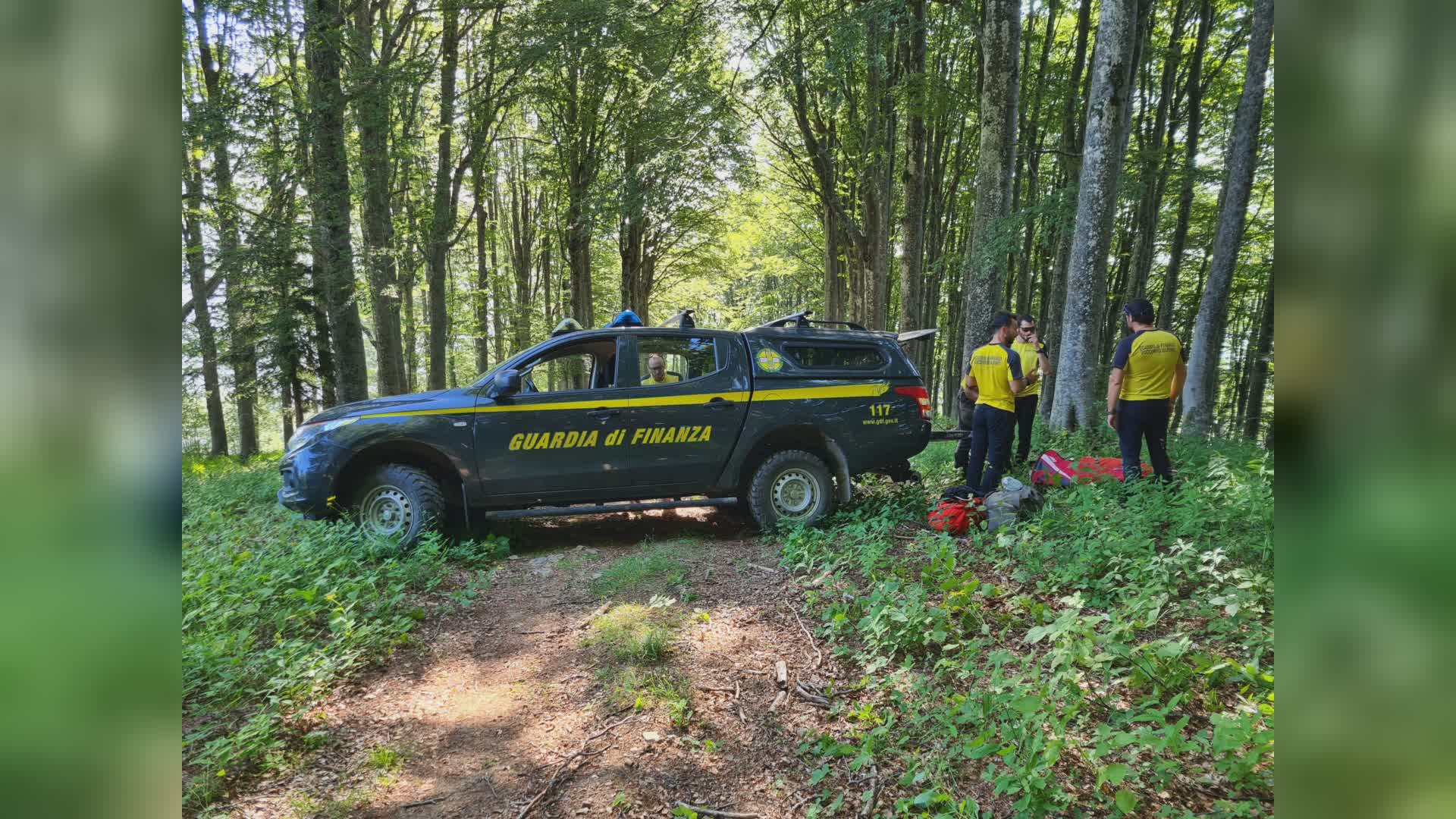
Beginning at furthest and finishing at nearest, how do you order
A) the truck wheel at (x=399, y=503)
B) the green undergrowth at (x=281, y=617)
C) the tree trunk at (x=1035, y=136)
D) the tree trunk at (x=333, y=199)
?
the tree trunk at (x=1035, y=136) < the tree trunk at (x=333, y=199) < the truck wheel at (x=399, y=503) < the green undergrowth at (x=281, y=617)

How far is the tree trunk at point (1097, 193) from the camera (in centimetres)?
675

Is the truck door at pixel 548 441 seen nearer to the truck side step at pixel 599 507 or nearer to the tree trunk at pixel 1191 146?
the truck side step at pixel 599 507

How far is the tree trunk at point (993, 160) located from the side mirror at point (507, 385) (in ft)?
18.1

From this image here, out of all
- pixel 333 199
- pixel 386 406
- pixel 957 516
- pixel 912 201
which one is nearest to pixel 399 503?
pixel 386 406

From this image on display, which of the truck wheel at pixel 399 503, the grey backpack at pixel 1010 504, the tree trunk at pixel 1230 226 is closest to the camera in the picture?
the grey backpack at pixel 1010 504

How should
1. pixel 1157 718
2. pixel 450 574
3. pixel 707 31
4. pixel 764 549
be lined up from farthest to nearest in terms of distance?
pixel 707 31 < pixel 764 549 < pixel 450 574 < pixel 1157 718

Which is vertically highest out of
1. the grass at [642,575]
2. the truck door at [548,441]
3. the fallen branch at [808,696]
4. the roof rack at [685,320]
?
the roof rack at [685,320]

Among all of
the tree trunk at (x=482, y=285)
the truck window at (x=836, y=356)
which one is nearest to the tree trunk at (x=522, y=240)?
the tree trunk at (x=482, y=285)

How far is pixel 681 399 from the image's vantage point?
242 inches

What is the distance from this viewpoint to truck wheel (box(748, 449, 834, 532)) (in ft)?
20.6
